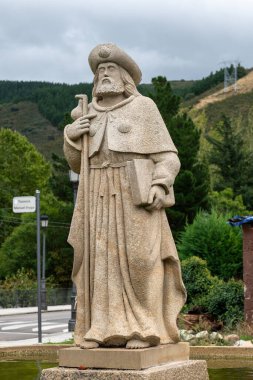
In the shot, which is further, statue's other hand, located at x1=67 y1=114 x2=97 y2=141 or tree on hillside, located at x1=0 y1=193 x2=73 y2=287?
tree on hillside, located at x1=0 y1=193 x2=73 y2=287

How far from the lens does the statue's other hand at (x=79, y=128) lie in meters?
9.39

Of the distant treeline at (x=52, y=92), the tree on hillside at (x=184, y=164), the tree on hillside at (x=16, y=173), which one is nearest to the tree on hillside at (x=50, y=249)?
the tree on hillside at (x=16, y=173)

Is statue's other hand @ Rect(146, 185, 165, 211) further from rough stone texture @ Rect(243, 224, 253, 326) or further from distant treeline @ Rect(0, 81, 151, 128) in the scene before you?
distant treeline @ Rect(0, 81, 151, 128)

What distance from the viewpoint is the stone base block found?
8516 millimetres

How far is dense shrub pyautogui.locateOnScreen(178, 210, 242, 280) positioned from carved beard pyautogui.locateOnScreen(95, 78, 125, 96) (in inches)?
703

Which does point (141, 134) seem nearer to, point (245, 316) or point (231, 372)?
point (231, 372)

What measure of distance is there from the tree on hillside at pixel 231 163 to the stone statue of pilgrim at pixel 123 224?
1900 inches

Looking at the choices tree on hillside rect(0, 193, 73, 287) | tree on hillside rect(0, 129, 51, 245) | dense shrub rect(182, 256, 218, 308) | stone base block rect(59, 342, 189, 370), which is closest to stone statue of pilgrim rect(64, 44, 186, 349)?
stone base block rect(59, 342, 189, 370)

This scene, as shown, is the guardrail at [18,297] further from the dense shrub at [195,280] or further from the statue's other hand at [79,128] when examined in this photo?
the statue's other hand at [79,128]

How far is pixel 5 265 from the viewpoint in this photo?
58.2 meters

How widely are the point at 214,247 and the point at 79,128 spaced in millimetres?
18283

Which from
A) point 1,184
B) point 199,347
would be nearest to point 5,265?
point 1,184

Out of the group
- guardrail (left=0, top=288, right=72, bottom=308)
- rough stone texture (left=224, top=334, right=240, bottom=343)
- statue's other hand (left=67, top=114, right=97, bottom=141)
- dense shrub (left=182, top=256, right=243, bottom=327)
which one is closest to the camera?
statue's other hand (left=67, top=114, right=97, bottom=141)

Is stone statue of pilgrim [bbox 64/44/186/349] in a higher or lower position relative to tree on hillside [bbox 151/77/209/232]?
lower
